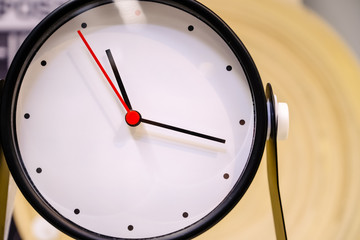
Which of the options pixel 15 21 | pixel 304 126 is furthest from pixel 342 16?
pixel 15 21

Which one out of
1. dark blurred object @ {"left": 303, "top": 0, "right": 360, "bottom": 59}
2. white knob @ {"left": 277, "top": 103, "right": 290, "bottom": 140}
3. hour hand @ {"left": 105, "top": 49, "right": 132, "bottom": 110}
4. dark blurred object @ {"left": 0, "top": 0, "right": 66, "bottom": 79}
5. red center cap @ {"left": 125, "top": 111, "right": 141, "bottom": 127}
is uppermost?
dark blurred object @ {"left": 0, "top": 0, "right": 66, "bottom": 79}

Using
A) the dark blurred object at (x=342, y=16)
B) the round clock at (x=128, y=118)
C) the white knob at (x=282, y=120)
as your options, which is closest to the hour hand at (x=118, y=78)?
the round clock at (x=128, y=118)

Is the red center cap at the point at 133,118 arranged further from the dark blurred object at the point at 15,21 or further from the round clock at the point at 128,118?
the dark blurred object at the point at 15,21

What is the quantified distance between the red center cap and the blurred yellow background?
0.29m

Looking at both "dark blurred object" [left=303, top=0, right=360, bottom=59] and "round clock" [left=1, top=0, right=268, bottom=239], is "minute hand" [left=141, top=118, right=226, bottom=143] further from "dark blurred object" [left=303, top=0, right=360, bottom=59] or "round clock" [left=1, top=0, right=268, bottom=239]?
"dark blurred object" [left=303, top=0, right=360, bottom=59]

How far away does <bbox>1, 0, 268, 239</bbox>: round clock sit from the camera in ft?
2.14

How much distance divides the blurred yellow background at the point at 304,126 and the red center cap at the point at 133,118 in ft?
0.96

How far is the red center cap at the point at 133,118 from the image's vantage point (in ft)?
2.13

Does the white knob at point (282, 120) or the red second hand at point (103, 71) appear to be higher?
the red second hand at point (103, 71)

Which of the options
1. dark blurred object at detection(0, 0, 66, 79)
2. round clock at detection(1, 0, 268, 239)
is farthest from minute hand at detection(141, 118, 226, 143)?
dark blurred object at detection(0, 0, 66, 79)

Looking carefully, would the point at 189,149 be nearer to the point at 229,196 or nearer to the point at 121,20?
the point at 229,196

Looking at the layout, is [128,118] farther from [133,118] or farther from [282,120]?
[282,120]

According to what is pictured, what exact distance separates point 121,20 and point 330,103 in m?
0.42

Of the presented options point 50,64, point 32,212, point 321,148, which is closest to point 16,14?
point 50,64
